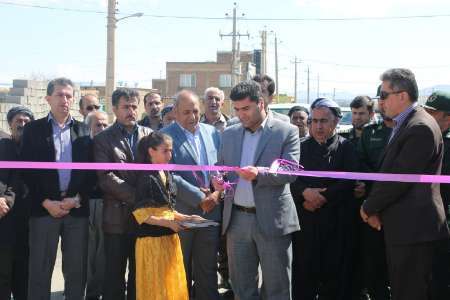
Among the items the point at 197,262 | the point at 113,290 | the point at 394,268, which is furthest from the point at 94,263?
the point at 394,268

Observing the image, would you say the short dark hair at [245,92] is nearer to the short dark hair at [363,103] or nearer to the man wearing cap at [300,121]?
the man wearing cap at [300,121]

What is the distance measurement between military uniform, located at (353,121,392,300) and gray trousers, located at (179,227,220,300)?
1421mm

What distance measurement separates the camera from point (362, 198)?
536 centimetres

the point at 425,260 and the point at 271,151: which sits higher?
the point at 271,151

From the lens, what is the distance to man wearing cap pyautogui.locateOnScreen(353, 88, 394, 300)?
17.3 ft

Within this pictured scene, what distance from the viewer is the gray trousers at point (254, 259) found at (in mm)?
4383

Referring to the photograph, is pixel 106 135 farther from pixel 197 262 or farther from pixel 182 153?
pixel 197 262

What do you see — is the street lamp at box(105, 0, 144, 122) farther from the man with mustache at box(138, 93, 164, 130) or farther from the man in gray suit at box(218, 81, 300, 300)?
the man in gray suit at box(218, 81, 300, 300)

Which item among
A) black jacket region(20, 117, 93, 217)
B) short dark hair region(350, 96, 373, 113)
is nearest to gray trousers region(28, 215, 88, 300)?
black jacket region(20, 117, 93, 217)

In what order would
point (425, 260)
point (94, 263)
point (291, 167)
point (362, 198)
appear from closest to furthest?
1. point (425, 260)
2. point (291, 167)
3. point (362, 198)
4. point (94, 263)

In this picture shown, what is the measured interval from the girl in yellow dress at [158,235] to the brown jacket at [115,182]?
26 centimetres

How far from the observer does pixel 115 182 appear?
479 centimetres

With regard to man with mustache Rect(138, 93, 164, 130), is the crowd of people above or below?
below

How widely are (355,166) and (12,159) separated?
3124 millimetres
